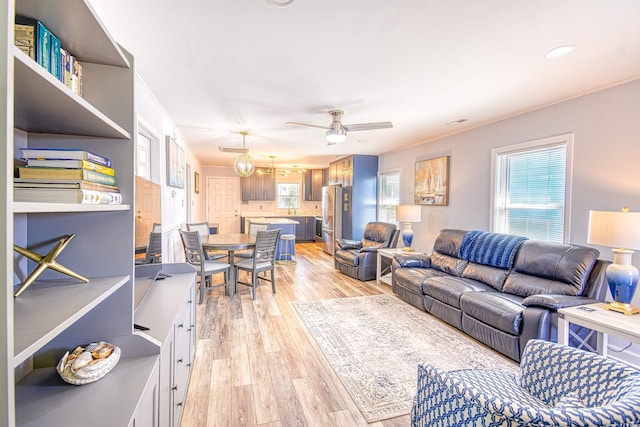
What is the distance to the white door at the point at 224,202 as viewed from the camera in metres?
8.87

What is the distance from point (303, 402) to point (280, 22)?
2.44 metres

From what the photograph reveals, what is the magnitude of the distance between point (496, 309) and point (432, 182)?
107 inches

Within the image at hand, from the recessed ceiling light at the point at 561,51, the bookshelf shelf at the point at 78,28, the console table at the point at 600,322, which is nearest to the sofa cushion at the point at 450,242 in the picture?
the console table at the point at 600,322

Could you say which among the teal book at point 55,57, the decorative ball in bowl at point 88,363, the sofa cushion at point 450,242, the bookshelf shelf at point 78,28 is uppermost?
the bookshelf shelf at point 78,28

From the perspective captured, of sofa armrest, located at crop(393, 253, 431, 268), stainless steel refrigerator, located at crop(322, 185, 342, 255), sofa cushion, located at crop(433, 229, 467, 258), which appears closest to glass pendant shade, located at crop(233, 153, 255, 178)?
stainless steel refrigerator, located at crop(322, 185, 342, 255)

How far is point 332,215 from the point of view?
6969mm

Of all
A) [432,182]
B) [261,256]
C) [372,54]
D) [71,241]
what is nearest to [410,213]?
[432,182]

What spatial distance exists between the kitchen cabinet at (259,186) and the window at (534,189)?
21.4 feet

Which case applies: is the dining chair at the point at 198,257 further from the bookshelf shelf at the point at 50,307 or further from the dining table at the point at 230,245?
the bookshelf shelf at the point at 50,307

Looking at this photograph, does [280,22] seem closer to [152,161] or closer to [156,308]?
[156,308]

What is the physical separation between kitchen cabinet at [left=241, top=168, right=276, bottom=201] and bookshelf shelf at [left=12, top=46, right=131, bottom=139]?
784cm

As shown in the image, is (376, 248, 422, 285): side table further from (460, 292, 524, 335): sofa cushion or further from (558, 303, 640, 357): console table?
(558, 303, 640, 357): console table

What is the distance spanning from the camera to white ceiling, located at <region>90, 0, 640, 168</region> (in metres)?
1.67

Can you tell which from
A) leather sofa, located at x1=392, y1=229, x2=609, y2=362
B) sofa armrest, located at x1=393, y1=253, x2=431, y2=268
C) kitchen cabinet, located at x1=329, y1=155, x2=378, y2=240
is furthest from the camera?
kitchen cabinet, located at x1=329, y1=155, x2=378, y2=240
